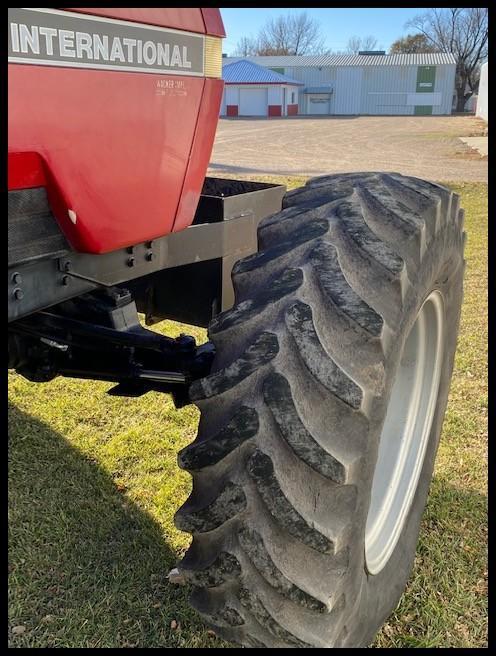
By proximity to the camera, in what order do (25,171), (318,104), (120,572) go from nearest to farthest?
(25,171) → (120,572) → (318,104)

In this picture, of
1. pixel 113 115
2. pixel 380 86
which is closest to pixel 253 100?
pixel 380 86

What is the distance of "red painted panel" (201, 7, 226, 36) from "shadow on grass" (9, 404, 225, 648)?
1709mm

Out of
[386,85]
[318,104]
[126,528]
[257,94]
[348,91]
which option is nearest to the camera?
[126,528]

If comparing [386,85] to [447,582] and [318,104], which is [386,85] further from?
[447,582]

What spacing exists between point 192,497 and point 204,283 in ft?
3.12

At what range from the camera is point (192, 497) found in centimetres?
161

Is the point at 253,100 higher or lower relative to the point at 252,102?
higher

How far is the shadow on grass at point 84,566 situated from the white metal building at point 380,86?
5420 cm

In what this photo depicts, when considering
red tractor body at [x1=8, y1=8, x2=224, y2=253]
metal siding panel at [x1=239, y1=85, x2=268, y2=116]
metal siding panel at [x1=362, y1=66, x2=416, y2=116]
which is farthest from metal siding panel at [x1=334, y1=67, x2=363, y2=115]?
red tractor body at [x1=8, y1=8, x2=224, y2=253]

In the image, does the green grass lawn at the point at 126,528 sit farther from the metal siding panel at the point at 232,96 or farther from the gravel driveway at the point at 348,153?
the metal siding panel at the point at 232,96

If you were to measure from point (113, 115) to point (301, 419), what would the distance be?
2.50 feet

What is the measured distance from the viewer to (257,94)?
5003cm
